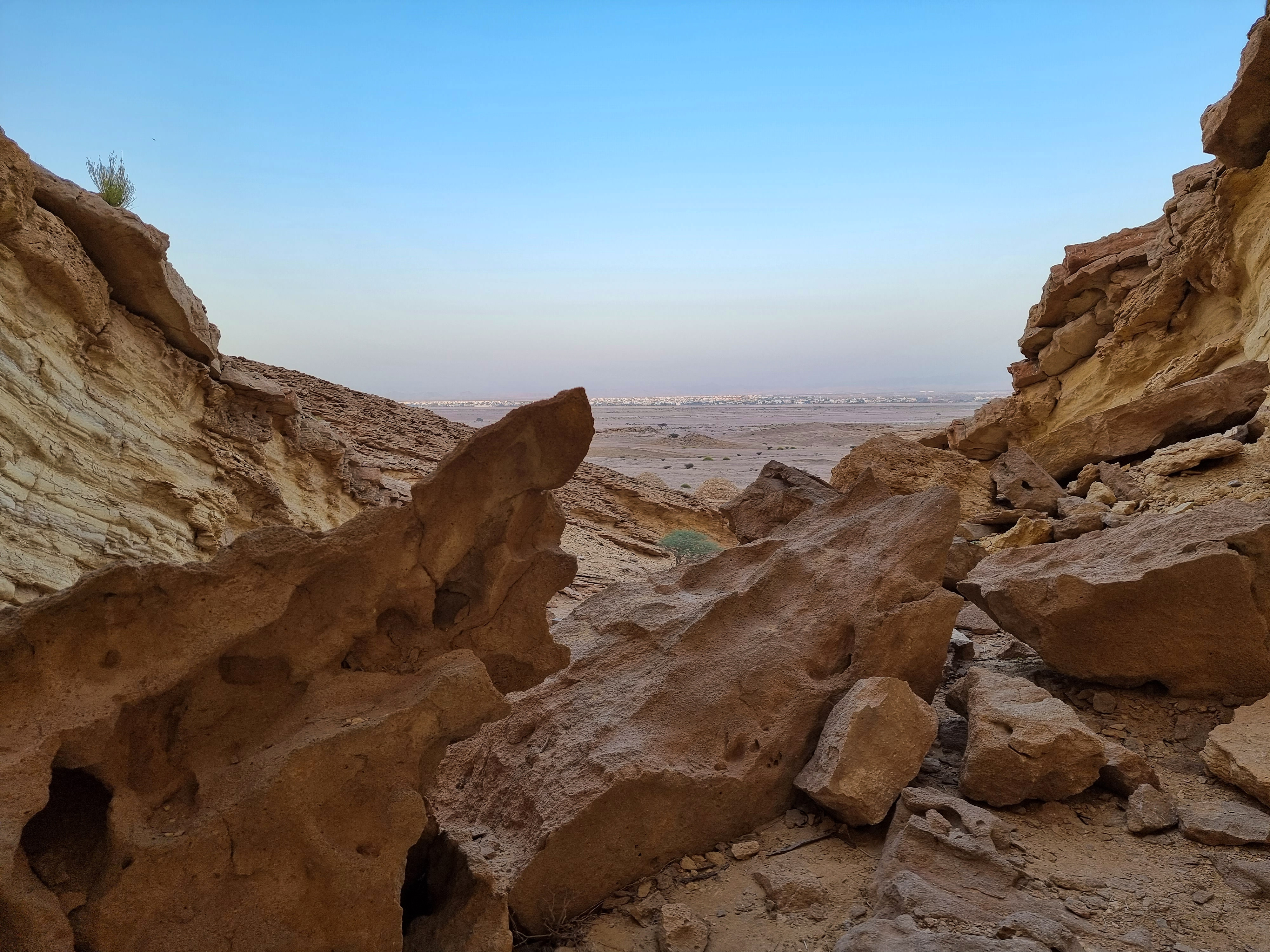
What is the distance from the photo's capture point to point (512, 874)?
3570 mm

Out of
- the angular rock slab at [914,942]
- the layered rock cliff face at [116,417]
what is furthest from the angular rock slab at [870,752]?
the layered rock cliff face at [116,417]

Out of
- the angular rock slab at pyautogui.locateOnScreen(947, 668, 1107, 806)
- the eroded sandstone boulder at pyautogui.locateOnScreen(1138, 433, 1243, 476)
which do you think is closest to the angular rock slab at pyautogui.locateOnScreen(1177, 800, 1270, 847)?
the angular rock slab at pyautogui.locateOnScreen(947, 668, 1107, 806)

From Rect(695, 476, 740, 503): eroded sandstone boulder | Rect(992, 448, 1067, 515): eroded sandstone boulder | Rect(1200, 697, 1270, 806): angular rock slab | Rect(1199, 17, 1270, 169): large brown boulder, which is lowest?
Rect(695, 476, 740, 503): eroded sandstone boulder

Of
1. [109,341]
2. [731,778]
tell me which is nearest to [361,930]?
[731,778]

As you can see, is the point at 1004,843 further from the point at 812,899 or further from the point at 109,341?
the point at 109,341

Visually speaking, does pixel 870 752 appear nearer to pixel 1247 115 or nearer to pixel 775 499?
pixel 775 499

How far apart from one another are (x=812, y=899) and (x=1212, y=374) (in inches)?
314

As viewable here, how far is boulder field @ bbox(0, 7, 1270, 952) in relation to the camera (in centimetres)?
275

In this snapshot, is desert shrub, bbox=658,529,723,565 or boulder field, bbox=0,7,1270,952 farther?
desert shrub, bbox=658,529,723,565

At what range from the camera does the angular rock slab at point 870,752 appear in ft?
12.0

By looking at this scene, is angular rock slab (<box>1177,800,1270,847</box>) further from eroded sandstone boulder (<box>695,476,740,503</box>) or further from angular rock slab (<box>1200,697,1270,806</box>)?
eroded sandstone boulder (<box>695,476,740,503</box>)

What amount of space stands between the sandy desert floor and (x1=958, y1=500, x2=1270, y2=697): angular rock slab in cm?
783

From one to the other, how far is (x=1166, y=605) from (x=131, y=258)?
8.06 meters

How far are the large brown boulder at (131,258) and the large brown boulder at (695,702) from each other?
488 cm
